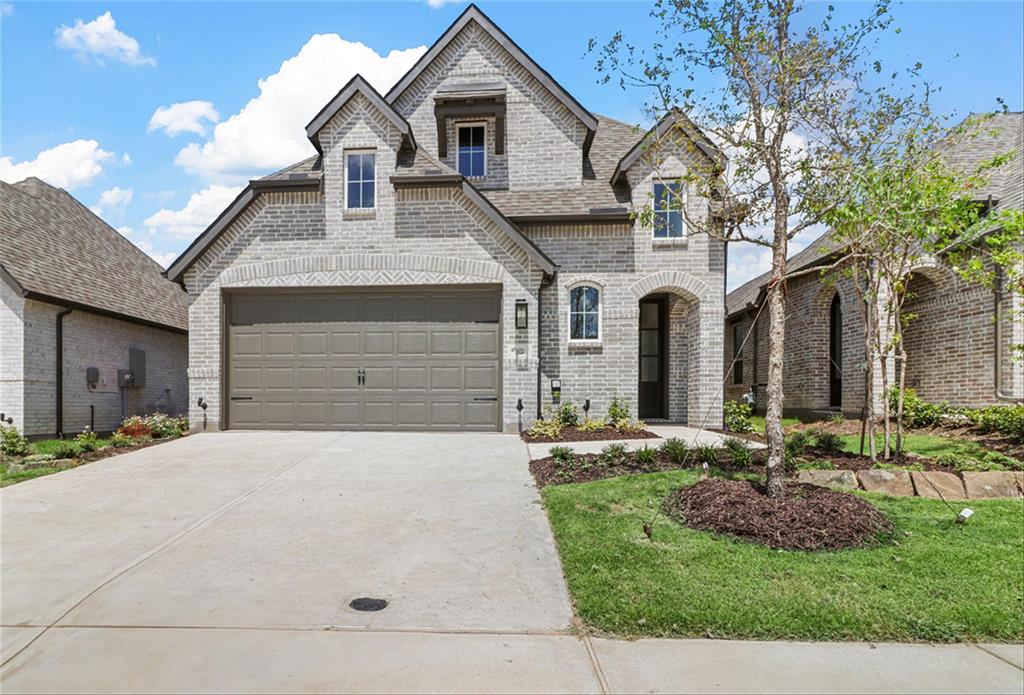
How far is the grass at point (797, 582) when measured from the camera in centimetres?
400

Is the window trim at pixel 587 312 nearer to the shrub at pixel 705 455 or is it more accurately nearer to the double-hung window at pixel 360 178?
the double-hung window at pixel 360 178

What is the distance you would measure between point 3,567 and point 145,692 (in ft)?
9.77

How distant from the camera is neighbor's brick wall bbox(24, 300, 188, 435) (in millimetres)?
13047

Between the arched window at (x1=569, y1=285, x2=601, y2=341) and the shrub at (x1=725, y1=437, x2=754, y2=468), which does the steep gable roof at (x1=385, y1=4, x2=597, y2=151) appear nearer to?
the arched window at (x1=569, y1=285, x2=601, y2=341)

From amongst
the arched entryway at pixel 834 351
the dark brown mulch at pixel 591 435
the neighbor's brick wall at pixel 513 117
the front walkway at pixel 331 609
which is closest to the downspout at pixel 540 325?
the dark brown mulch at pixel 591 435

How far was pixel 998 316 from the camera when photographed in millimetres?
11672

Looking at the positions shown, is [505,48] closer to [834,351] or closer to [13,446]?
[834,351]

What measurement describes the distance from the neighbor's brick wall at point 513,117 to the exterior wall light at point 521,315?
4091 mm

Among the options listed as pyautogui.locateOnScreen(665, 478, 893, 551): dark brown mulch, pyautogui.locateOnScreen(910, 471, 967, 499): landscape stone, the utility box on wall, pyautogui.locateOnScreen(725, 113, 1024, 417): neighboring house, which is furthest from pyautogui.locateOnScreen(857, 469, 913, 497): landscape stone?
the utility box on wall

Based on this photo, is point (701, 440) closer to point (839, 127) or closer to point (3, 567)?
point (839, 127)

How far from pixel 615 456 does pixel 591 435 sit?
9.29ft

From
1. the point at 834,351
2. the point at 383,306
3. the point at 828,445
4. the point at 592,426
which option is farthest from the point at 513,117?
the point at 834,351

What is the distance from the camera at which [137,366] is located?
16.2 meters

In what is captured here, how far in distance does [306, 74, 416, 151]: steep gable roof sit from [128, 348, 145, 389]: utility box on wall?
8.40m
